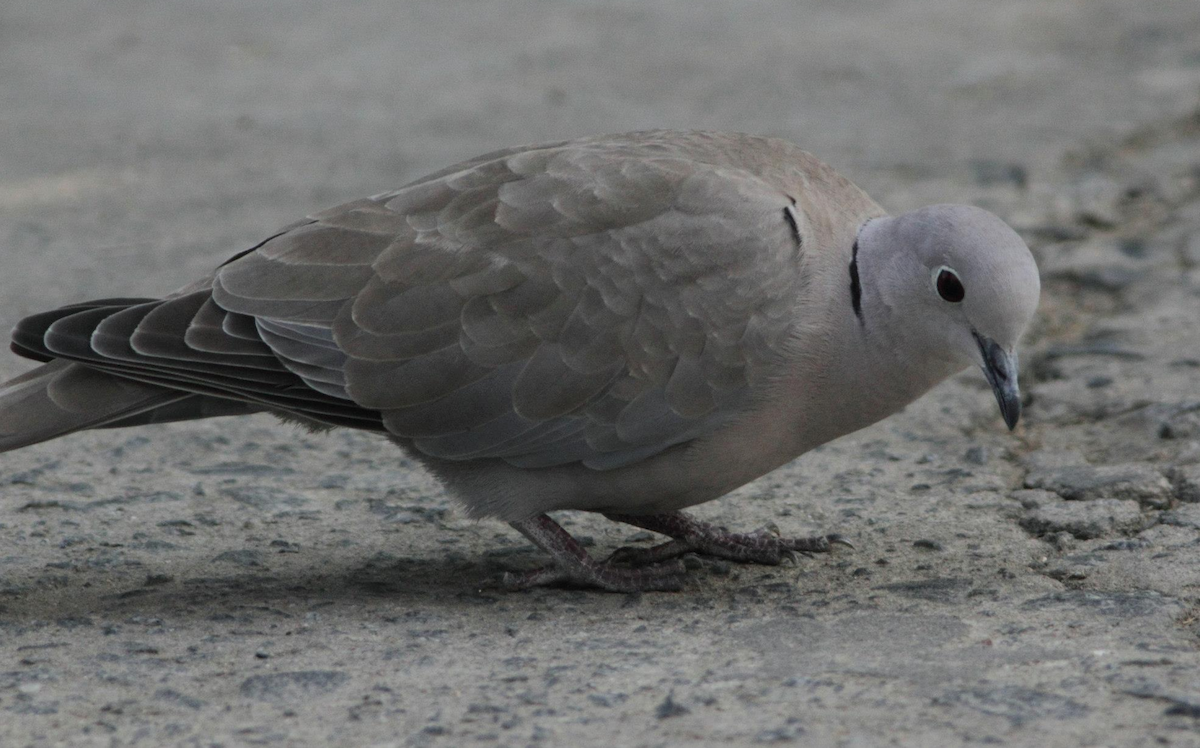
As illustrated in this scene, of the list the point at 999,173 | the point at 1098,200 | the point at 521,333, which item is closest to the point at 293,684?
the point at 521,333

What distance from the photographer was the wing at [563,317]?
11.2 ft

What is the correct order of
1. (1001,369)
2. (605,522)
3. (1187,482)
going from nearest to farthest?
(1001,369) < (1187,482) < (605,522)

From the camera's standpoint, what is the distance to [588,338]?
344 centimetres

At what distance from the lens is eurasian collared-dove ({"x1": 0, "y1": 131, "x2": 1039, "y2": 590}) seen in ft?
11.2

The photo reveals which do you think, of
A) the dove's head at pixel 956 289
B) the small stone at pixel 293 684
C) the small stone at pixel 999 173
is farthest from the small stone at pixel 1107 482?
the small stone at pixel 999 173

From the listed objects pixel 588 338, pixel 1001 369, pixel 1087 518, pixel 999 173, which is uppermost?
pixel 999 173

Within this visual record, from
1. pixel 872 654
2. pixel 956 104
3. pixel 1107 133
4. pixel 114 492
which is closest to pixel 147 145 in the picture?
pixel 114 492

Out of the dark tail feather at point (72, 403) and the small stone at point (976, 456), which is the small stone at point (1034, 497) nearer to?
the small stone at point (976, 456)

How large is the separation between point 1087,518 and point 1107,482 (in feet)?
0.74

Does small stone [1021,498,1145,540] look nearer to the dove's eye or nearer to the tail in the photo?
the dove's eye

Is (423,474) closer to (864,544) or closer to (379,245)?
(379,245)

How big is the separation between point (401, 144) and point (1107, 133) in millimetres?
3293

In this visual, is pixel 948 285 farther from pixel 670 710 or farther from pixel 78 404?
pixel 78 404

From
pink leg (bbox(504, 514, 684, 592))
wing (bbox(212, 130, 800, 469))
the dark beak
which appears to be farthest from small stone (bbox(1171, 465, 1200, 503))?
pink leg (bbox(504, 514, 684, 592))
